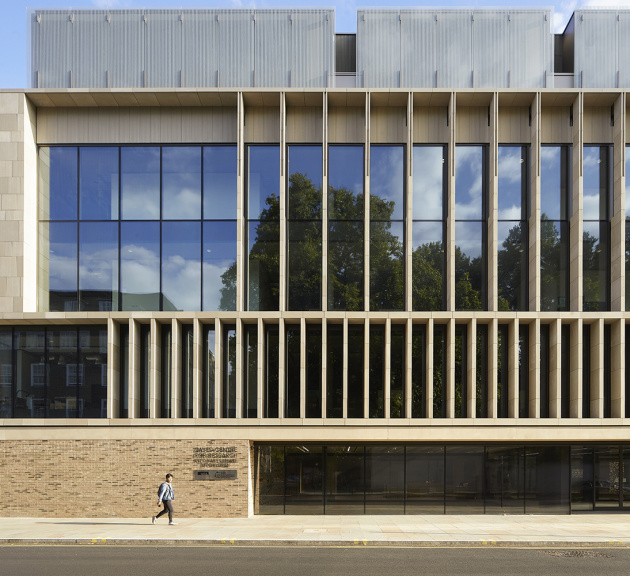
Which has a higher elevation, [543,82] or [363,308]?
[543,82]

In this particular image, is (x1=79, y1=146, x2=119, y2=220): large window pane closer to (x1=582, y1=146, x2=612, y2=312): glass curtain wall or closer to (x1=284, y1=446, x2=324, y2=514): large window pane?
(x1=284, y1=446, x2=324, y2=514): large window pane

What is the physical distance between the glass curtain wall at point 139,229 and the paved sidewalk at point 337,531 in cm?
758

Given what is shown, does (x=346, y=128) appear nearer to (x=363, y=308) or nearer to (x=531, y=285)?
(x=363, y=308)

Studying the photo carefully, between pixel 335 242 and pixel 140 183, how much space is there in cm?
772

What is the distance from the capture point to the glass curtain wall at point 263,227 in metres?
22.6

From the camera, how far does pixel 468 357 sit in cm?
2203

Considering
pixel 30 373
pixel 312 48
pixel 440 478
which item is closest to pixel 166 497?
pixel 30 373

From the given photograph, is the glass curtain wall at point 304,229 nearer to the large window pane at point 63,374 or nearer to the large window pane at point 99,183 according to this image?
the large window pane at point 99,183

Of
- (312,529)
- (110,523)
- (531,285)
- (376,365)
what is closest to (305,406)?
(376,365)

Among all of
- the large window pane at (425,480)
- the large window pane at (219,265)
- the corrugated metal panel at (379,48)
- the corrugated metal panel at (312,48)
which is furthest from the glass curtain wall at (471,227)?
the large window pane at (219,265)

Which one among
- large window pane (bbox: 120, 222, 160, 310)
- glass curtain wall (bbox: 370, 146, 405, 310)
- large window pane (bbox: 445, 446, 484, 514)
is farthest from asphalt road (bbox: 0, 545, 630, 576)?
glass curtain wall (bbox: 370, 146, 405, 310)

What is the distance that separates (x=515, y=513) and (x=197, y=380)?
12323 mm

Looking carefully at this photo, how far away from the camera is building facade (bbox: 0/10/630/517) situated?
860 inches

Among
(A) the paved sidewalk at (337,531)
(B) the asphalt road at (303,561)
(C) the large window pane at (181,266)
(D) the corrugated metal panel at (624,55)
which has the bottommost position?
(A) the paved sidewalk at (337,531)
